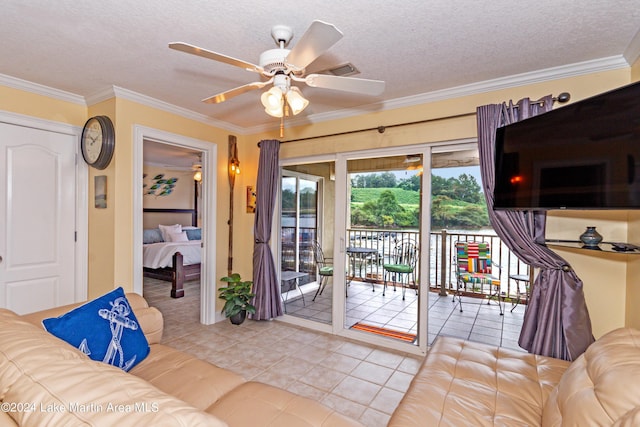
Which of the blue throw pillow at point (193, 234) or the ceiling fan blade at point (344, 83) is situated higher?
the ceiling fan blade at point (344, 83)

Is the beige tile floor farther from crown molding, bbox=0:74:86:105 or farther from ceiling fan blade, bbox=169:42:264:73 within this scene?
crown molding, bbox=0:74:86:105

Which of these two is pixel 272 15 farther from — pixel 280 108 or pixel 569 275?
pixel 569 275

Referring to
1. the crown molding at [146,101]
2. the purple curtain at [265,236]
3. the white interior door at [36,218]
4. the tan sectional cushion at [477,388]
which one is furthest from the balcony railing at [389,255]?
the white interior door at [36,218]

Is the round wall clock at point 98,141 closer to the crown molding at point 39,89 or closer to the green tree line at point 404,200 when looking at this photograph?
the crown molding at point 39,89

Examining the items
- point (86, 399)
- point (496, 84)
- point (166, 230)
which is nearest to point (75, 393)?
point (86, 399)

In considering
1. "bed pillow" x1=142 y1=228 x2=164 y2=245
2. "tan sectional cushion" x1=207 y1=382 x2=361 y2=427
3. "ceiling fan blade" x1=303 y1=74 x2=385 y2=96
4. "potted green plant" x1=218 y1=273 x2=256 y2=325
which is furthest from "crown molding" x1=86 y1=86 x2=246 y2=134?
"bed pillow" x1=142 y1=228 x2=164 y2=245

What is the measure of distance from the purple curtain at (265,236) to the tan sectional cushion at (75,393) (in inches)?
109

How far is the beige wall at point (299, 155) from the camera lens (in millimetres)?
2193

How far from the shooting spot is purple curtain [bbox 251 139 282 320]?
368 centimetres

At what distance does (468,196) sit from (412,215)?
1.20m

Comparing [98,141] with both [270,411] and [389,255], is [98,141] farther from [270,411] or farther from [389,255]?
[389,255]

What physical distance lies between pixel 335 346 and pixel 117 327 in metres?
2.12

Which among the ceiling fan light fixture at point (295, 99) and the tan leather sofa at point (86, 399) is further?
the ceiling fan light fixture at point (295, 99)

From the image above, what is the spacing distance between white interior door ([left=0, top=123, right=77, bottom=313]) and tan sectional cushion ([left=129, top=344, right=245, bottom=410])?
6.27 ft
